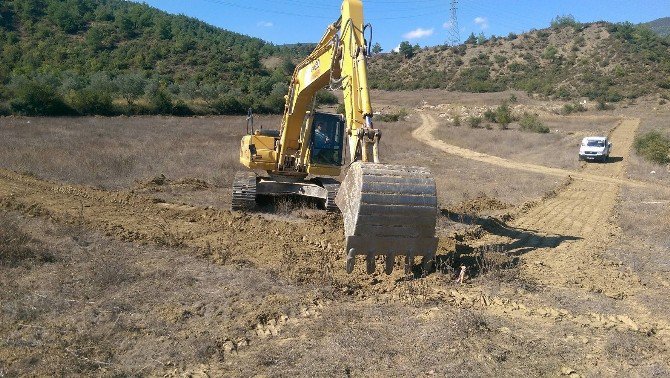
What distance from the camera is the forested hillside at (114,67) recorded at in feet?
147

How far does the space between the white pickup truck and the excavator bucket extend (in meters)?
27.0

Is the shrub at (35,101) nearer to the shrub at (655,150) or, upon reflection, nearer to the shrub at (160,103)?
the shrub at (160,103)

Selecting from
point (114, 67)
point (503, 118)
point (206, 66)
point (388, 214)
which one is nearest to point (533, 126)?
point (503, 118)

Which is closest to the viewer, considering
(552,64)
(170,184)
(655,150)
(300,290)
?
(300,290)

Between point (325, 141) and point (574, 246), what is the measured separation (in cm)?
626

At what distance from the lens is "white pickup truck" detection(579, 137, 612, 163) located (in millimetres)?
31094

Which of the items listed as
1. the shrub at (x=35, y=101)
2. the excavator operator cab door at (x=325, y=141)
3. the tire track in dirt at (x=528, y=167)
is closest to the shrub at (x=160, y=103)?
the shrub at (x=35, y=101)

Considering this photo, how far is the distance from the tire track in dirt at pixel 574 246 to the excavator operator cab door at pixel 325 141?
4.40 metres

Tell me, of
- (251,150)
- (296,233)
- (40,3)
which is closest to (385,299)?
(296,233)

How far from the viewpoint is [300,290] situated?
25.3ft

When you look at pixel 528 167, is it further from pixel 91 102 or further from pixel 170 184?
pixel 91 102

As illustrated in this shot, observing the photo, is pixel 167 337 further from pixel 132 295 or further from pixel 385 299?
pixel 385 299

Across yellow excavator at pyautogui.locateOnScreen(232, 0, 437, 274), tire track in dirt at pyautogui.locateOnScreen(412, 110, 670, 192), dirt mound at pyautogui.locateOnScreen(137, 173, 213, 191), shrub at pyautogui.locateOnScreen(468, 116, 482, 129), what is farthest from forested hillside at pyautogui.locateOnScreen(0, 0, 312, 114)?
yellow excavator at pyautogui.locateOnScreen(232, 0, 437, 274)

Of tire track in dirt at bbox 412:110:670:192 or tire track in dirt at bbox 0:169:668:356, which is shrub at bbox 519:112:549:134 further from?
tire track in dirt at bbox 0:169:668:356
